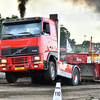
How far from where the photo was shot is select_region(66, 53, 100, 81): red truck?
51.8 ft

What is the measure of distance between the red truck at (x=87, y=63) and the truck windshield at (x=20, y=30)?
5273 mm

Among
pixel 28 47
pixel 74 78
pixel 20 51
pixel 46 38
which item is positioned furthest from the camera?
pixel 74 78

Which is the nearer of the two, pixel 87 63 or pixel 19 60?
pixel 19 60

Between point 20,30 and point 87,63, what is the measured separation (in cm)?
625

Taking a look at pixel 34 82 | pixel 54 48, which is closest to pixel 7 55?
pixel 54 48

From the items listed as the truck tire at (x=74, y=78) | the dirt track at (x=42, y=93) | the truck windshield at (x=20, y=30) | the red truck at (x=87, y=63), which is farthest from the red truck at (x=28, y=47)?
the red truck at (x=87, y=63)

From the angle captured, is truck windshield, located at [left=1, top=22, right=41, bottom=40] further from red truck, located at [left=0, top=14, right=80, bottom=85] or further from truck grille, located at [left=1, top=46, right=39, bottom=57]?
truck grille, located at [left=1, top=46, right=39, bottom=57]

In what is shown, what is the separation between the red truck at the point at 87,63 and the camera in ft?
51.8

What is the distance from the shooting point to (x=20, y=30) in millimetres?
11117

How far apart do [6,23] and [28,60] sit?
202 centimetres

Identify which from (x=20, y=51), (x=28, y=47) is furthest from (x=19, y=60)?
(x=28, y=47)

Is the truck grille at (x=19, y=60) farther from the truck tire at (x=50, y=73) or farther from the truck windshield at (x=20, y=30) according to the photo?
the truck tire at (x=50, y=73)

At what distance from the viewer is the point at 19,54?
11078 mm

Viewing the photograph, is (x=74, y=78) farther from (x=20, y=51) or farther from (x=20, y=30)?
(x=20, y=30)
